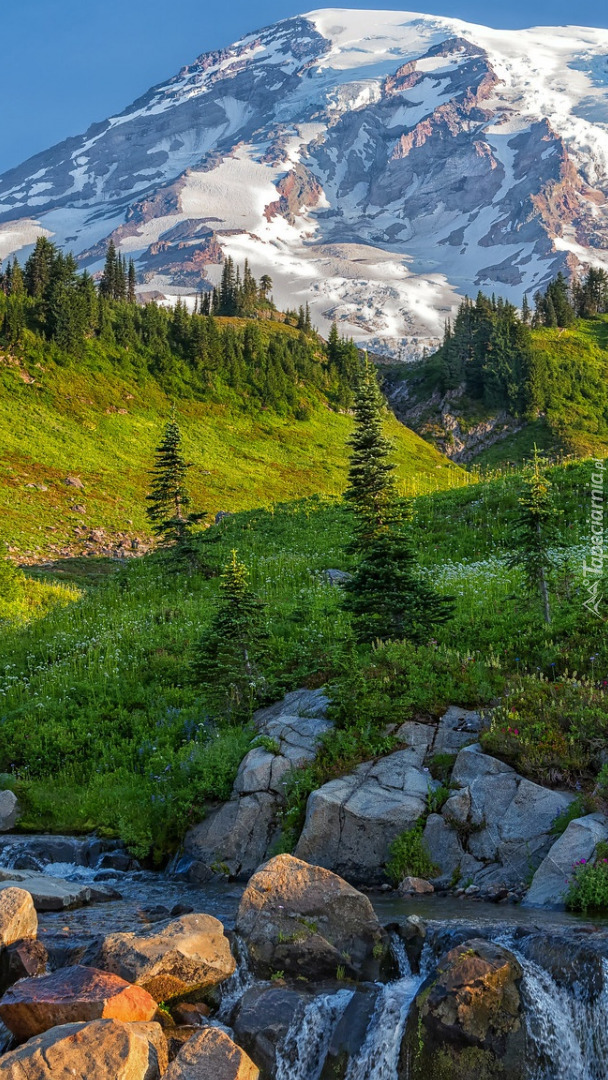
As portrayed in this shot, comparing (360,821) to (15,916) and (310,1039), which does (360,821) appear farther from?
(15,916)

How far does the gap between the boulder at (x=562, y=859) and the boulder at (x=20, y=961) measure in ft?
20.7

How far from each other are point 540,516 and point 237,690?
8.04 m

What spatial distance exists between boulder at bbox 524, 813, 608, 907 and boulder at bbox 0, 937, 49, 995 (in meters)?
6.31

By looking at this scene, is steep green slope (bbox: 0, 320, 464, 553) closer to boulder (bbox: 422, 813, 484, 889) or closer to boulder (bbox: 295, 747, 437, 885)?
boulder (bbox: 295, 747, 437, 885)

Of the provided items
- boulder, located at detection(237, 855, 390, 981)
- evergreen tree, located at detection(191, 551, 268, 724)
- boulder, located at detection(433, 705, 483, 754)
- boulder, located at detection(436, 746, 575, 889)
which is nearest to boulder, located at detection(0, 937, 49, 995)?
boulder, located at detection(237, 855, 390, 981)

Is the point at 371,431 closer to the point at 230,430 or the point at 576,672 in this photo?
the point at 576,672

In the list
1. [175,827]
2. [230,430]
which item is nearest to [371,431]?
[175,827]

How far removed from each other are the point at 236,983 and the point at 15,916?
2855 millimetres

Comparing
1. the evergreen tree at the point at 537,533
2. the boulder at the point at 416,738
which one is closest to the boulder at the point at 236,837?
the boulder at the point at 416,738

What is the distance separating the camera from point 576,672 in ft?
47.6

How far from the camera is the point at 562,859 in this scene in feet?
34.7

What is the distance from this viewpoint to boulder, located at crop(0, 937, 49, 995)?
29.3ft

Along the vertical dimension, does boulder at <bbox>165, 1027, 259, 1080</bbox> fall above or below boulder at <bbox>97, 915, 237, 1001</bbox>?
below

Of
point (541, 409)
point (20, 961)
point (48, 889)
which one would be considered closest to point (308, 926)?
point (20, 961)
